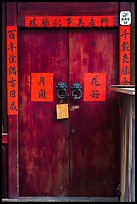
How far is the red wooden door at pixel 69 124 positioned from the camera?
6.04 meters

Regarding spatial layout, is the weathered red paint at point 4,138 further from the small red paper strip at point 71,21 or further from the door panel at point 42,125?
the small red paper strip at point 71,21

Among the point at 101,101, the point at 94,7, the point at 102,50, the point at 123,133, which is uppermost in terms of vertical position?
the point at 94,7

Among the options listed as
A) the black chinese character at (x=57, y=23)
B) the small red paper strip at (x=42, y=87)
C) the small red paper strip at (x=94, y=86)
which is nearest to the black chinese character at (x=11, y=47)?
the small red paper strip at (x=42, y=87)

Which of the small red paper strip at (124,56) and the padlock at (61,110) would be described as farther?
the padlock at (61,110)

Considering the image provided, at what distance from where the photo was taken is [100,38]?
237 inches

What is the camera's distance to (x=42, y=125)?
6.09m

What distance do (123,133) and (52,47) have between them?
168 centimetres

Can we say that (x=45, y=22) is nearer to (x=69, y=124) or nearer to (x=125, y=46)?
(x=125, y=46)

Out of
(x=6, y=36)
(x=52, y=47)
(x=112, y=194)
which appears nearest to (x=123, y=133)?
(x=112, y=194)

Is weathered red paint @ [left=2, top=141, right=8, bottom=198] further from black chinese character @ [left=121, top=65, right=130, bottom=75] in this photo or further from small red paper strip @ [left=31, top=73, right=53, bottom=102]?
black chinese character @ [left=121, top=65, right=130, bottom=75]

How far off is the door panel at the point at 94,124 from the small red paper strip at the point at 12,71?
2.67 feet

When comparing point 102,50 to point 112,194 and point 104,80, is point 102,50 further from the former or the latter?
point 112,194

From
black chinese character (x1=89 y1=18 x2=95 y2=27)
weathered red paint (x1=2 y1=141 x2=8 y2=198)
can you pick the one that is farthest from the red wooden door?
weathered red paint (x1=2 y1=141 x2=8 y2=198)

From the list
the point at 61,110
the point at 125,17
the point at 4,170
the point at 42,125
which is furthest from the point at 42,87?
the point at 125,17
